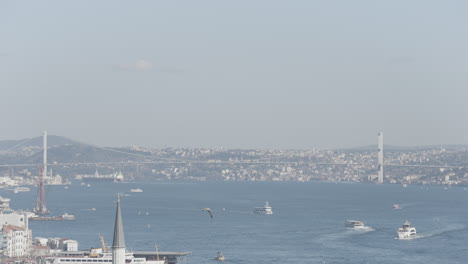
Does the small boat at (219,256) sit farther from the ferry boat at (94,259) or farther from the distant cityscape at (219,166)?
the distant cityscape at (219,166)

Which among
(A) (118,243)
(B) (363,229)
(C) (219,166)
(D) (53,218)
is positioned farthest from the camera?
(C) (219,166)

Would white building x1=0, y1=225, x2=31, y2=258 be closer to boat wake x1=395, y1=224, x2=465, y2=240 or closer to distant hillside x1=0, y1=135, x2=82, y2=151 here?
boat wake x1=395, y1=224, x2=465, y2=240

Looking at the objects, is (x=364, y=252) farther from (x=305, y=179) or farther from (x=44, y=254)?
(x=305, y=179)

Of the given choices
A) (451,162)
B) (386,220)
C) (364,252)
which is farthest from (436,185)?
(364,252)

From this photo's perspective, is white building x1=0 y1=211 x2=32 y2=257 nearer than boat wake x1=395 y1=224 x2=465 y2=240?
Yes

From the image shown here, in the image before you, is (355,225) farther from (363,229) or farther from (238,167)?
(238,167)

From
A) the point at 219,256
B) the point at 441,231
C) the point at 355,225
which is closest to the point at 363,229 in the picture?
the point at 355,225

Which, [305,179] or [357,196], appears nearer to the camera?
[357,196]

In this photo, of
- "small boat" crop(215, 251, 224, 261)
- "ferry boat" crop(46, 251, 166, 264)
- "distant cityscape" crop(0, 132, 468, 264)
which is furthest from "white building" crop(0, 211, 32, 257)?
"distant cityscape" crop(0, 132, 468, 264)

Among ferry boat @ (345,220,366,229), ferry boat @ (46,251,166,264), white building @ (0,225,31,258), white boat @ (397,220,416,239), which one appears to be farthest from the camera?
ferry boat @ (345,220,366,229)
